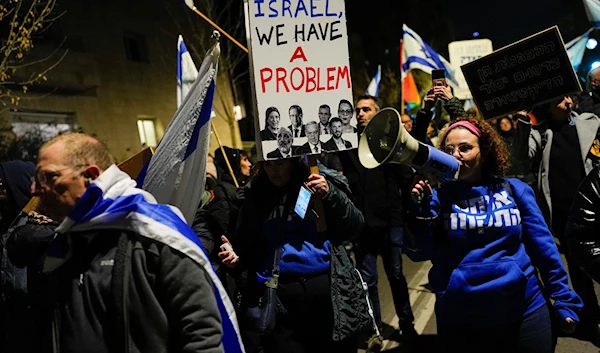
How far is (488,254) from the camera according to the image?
252cm

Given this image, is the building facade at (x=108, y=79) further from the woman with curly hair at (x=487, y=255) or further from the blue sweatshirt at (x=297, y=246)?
the woman with curly hair at (x=487, y=255)

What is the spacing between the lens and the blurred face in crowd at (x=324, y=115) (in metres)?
2.94

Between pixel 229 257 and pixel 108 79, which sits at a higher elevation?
pixel 108 79

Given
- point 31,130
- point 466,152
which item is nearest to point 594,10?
point 466,152

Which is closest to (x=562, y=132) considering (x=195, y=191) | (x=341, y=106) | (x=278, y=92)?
(x=341, y=106)

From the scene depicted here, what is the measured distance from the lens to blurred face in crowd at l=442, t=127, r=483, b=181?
2.63 meters

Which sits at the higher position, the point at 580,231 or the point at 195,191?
the point at 195,191

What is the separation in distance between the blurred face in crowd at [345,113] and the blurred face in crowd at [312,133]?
0.58 feet

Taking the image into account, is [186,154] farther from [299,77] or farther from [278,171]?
[299,77]

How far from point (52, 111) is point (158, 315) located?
12.4 meters

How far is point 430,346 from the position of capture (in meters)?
4.32

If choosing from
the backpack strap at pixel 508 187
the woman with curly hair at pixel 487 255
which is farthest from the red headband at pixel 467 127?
the backpack strap at pixel 508 187

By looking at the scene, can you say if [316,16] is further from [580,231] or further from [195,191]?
[580,231]

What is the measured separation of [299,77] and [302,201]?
75 cm
